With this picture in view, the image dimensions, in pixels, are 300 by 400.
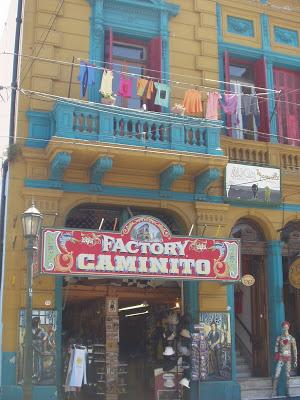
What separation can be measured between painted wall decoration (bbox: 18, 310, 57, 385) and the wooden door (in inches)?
216

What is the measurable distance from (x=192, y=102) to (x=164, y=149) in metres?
1.58

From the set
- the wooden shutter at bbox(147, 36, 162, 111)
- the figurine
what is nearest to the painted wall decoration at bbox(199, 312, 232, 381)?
the figurine

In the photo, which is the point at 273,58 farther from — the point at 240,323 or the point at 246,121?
the point at 240,323

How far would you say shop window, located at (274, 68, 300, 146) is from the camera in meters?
16.1

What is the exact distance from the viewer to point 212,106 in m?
14.1

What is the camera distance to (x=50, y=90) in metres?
13.5

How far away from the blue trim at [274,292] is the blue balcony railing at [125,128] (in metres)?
3.12

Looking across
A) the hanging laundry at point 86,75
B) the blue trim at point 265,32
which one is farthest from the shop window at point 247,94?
the hanging laundry at point 86,75

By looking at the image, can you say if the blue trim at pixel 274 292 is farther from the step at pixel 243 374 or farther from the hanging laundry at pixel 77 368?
the hanging laundry at pixel 77 368

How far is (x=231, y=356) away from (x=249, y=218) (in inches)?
138

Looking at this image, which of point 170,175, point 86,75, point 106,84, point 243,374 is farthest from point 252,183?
point 86,75

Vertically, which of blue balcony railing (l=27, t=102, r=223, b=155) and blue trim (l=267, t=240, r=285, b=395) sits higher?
blue balcony railing (l=27, t=102, r=223, b=155)

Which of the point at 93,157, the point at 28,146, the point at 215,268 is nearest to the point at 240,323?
the point at 215,268

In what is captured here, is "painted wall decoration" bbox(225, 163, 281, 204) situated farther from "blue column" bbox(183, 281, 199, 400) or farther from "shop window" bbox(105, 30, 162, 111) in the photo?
"shop window" bbox(105, 30, 162, 111)
